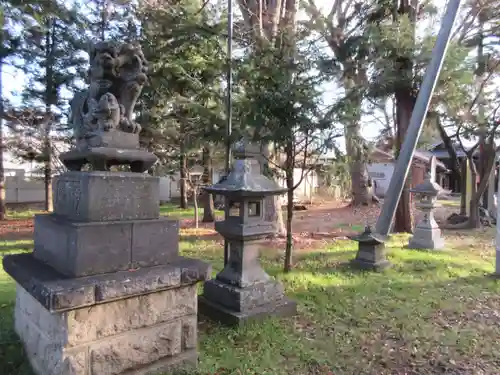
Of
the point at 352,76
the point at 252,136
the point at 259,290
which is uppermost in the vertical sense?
the point at 352,76

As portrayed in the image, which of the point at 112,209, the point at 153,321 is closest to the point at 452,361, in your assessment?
the point at 153,321

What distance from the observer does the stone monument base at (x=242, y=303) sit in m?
4.13

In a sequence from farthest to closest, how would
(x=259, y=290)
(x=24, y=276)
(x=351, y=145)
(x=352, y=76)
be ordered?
(x=352, y=76) → (x=351, y=145) → (x=259, y=290) → (x=24, y=276)

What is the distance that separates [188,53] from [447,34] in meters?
6.29

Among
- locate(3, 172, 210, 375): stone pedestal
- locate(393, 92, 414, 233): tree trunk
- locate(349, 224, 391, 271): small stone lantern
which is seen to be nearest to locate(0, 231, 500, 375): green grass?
locate(349, 224, 391, 271): small stone lantern

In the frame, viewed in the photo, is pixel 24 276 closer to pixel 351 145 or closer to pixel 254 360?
pixel 254 360

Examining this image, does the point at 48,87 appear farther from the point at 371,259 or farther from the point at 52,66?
the point at 371,259

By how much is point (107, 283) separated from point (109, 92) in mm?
1513

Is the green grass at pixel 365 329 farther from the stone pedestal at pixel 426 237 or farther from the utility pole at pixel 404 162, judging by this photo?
the stone pedestal at pixel 426 237

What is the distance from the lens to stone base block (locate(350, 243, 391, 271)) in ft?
21.6

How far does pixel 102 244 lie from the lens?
2.63m

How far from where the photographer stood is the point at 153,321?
9.23 feet

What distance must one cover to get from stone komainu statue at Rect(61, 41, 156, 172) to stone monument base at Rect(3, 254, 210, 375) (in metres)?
0.88

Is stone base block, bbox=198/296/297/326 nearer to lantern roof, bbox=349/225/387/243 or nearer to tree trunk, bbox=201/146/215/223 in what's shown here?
lantern roof, bbox=349/225/387/243
